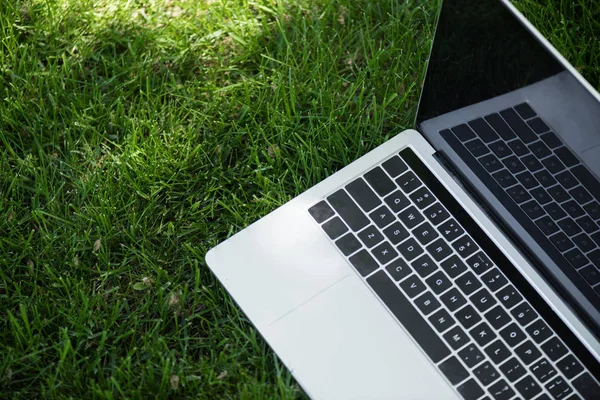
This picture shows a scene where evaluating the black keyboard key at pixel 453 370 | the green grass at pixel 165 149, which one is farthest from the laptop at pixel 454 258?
the green grass at pixel 165 149

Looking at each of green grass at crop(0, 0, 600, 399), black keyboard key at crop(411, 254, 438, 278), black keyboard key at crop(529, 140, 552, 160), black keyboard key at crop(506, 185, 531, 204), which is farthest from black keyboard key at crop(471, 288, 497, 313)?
green grass at crop(0, 0, 600, 399)

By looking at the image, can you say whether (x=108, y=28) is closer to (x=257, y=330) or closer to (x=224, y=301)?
(x=224, y=301)

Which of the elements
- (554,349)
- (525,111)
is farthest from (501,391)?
(525,111)

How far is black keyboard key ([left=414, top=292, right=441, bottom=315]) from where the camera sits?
1.48 m

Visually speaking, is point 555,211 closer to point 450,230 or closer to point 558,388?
point 450,230

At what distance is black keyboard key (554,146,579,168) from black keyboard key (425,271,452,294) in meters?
0.35

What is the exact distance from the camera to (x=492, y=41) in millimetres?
1337

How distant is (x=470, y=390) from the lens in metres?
1.41

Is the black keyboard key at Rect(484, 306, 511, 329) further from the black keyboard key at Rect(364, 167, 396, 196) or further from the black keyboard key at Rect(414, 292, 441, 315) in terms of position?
the black keyboard key at Rect(364, 167, 396, 196)

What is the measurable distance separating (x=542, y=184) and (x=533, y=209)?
6cm

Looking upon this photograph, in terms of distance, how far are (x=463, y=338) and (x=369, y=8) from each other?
107cm

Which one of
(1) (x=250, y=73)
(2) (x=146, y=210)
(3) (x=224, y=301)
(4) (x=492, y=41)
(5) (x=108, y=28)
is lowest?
(3) (x=224, y=301)

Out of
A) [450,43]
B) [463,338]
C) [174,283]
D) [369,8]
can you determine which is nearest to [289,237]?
[174,283]

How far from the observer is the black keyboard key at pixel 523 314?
1469 mm
